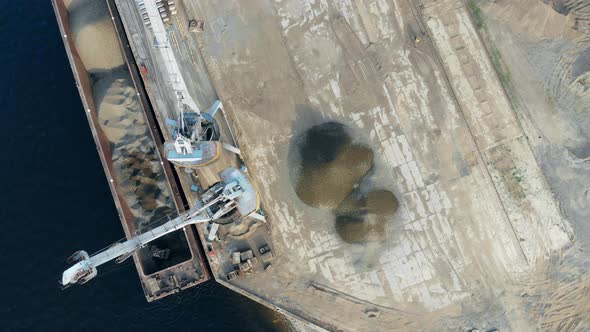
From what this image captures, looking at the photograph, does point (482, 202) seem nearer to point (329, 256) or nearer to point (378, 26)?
point (329, 256)

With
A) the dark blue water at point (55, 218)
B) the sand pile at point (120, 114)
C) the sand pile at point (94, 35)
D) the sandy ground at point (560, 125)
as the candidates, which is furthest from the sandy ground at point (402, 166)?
A: the sand pile at point (94, 35)

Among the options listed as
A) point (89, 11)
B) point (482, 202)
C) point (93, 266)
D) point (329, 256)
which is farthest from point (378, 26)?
point (93, 266)

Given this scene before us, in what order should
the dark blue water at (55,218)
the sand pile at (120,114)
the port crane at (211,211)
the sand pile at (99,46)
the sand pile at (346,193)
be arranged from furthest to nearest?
the sand pile at (99,46) < the sand pile at (120,114) < the dark blue water at (55,218) < the sand pile at (346,193) < the port crane at (211,211)

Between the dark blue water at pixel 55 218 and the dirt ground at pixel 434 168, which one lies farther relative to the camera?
the dark blue water at pixel 55 218

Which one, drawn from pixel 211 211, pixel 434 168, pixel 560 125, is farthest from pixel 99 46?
pixel 560 125

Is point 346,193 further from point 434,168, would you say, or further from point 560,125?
point 560,125

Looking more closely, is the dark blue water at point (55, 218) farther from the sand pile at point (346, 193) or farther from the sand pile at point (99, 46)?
the sand pile at point (346, 193)

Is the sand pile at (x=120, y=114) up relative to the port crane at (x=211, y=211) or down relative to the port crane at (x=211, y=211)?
up

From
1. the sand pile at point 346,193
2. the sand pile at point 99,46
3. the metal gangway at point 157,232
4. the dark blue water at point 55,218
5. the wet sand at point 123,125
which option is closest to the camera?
the metal gangway at point 157,232
